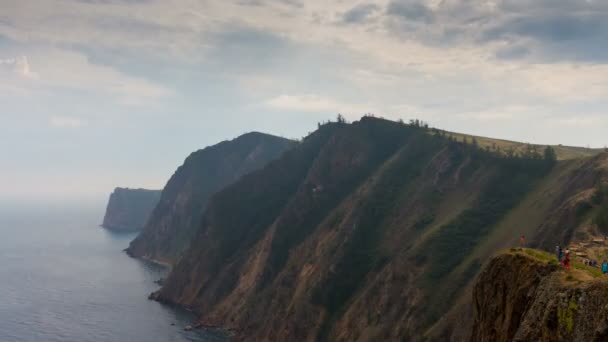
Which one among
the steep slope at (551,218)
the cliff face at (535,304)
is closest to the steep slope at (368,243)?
the steep slope at (551,218)

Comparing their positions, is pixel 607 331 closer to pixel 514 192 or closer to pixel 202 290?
pixel 514 192

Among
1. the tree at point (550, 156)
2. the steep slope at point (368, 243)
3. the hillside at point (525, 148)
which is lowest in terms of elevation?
the steep slope at point (368, 243)

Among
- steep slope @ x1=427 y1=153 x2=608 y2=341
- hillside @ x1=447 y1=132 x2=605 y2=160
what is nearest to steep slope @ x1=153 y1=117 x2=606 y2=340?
steep slope @ x1=427 y1=153 x2=608 y2=341

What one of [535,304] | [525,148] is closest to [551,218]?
[535,304]

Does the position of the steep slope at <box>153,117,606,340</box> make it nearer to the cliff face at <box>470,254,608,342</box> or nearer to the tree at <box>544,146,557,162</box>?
the tree at <box>544,146,557,162</box>

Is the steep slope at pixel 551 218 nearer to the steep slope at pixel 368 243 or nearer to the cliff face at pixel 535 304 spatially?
the steep slope at pixel 368 243
